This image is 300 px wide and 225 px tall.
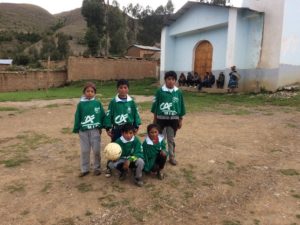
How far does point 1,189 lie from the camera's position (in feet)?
13.7

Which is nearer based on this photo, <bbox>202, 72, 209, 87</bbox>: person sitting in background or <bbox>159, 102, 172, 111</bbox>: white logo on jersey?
<bbox>159, 102, 172, 111</bbox>: white logo on jersey

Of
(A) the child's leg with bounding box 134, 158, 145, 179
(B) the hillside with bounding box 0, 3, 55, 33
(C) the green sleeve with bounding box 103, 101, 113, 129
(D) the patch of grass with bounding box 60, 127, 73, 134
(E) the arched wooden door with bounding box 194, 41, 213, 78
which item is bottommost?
(D) the patch of grass with bounding box 60, 127, 73, 134

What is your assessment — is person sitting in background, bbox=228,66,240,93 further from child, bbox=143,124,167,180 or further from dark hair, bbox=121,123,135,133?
dark hair, bbox=121,123,135,133

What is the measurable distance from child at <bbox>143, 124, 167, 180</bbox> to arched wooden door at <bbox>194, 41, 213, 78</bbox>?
13.3 m

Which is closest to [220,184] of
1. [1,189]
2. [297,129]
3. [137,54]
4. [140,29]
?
[1,189]

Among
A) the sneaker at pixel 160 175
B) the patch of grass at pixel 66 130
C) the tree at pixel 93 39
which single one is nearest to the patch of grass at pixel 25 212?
the sneaker at pixel 160 175

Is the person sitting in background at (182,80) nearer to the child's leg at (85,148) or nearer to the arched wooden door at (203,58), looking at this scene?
the arched wooden door at (203,58)

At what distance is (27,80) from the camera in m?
21.5

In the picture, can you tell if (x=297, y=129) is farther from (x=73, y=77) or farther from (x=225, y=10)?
(x=73, y=77)

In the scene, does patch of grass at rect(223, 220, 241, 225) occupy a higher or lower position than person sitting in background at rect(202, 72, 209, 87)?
lower

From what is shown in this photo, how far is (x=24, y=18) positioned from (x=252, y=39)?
2848 inches

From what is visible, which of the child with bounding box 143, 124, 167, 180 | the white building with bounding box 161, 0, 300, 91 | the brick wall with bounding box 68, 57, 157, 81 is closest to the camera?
the child with bounding box 143, 124, 167, 180

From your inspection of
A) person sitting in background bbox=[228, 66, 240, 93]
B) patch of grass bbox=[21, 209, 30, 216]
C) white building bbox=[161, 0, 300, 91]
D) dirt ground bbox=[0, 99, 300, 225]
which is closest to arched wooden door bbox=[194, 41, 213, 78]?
white building bbox=[161, 0, 300, 91]

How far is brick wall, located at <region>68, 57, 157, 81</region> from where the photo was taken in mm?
22719
